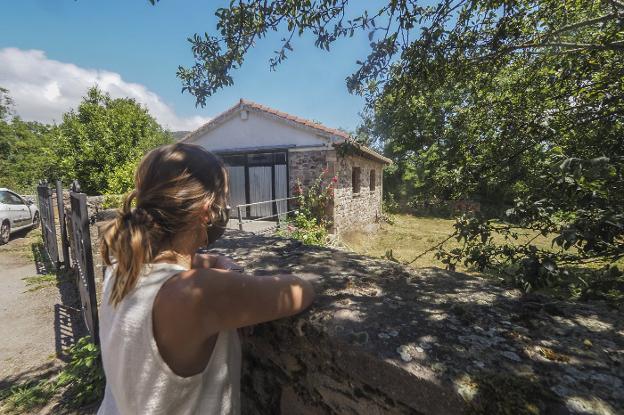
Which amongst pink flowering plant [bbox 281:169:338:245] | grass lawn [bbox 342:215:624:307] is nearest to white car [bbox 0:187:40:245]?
pink flowering plant [bbox 281:169:338:245]

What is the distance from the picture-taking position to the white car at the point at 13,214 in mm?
9539

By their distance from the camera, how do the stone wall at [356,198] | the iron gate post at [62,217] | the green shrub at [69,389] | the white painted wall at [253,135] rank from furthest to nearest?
the stone wall at [356,198], the white painted wall at [253,135], the iron gate post at [62,217], the green shrub at [69,389]

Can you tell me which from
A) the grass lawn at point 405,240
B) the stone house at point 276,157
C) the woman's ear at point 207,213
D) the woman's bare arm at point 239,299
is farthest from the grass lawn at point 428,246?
the woman's ear at point 207,213

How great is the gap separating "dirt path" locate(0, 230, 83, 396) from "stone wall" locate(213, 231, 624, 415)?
3.79 meters

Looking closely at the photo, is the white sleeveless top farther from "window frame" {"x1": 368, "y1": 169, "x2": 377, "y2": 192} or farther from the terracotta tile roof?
"window frame" {"x1": 368, "y1": 169, "x2": 377, "y2": 192}

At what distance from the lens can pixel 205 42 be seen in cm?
273

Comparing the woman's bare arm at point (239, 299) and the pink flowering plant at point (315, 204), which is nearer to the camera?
the woman's bare arm at point (239, 299)

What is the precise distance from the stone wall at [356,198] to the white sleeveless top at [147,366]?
8.19 m

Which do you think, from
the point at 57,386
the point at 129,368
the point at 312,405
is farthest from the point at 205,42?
the point at 57,386

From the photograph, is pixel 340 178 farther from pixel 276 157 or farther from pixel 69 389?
pixel 69 389

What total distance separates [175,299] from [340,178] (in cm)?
1006

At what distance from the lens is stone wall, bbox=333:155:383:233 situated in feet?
34.8

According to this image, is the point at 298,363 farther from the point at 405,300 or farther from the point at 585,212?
the point at 585,212

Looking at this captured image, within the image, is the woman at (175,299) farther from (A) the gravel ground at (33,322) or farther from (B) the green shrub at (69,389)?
(A) the gravel ground at (33,322)
